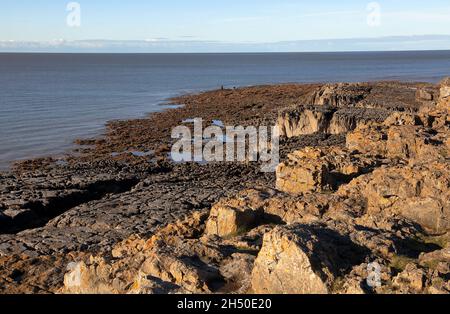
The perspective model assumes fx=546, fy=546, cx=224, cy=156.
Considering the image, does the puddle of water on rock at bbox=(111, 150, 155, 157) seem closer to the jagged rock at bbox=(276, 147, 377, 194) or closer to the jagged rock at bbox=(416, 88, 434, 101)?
the jagged rock at bbox=(276, 147, 377, 194)

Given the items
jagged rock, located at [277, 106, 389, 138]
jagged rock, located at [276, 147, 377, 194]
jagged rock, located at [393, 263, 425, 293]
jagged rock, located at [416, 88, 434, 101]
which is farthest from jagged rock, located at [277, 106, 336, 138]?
jagged rock, located at [393, 263, 425, 293]

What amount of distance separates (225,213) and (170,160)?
24.9 m

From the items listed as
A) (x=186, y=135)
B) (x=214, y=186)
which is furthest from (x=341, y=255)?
(x=186, y=135)

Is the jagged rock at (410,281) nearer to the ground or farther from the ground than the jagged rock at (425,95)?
nearer to the ground

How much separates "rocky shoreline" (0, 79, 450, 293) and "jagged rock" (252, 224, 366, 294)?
0.02 m

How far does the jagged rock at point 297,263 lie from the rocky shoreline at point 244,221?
0.02 meters

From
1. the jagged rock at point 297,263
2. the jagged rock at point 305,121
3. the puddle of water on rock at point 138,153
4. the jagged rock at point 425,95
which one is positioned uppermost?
the jagged rock at point 425,95

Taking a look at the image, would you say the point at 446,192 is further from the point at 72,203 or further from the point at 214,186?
the point at 72,203

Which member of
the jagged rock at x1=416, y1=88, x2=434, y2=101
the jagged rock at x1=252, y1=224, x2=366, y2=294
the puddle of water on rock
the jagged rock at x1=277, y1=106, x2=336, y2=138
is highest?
the jagged rock at x1=416, y1=88, x2=434, y2=101

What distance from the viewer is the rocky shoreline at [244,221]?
12.2 meters

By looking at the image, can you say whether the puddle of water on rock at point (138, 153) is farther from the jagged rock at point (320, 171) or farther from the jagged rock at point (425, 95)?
the jagged rock at point (425, 95)

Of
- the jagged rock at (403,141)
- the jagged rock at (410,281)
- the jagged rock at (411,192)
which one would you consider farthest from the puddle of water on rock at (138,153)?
the jagged rock at (410,281)

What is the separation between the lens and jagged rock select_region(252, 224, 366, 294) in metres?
11.7

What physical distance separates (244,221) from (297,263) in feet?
18.3
